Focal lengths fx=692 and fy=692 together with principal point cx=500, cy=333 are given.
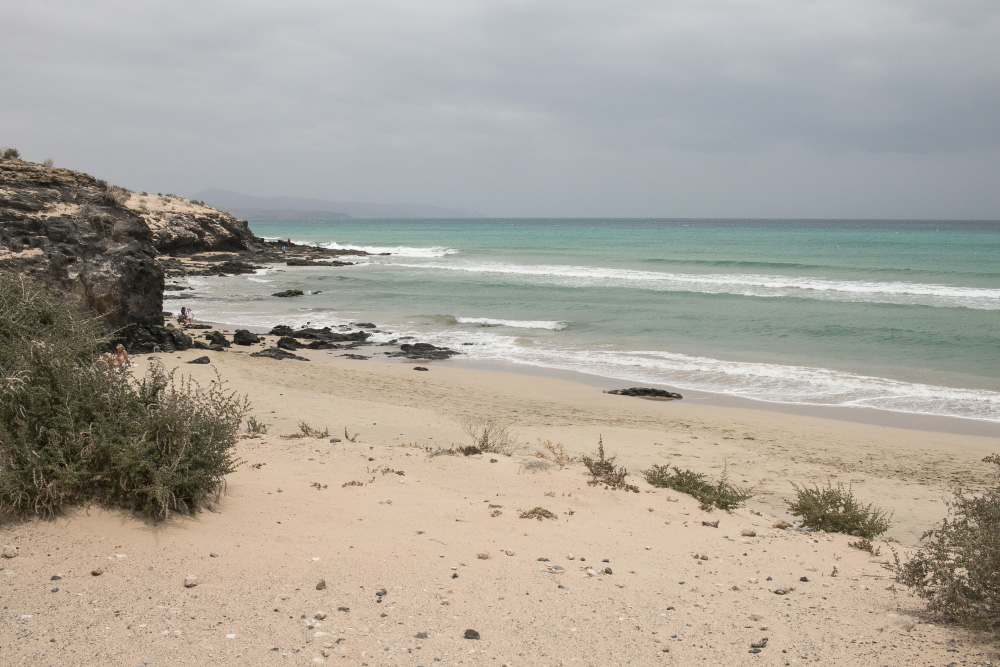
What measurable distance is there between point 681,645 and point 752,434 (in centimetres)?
737

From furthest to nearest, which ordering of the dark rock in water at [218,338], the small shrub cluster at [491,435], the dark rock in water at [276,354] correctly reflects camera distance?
the dark rock in water at [218,338]
the dark rock in water at [276,354]
the small shrub cluster at [491,435]

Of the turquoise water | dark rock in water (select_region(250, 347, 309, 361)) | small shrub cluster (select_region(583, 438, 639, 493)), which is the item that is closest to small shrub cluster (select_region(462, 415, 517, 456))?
small shrub cluster (select_region(583, 438, 639, 493))

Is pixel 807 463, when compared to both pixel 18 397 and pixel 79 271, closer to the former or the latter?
pixel 18 397

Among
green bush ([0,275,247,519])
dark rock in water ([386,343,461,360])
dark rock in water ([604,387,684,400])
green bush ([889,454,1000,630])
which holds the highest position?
green bush ([0,275,247,519])

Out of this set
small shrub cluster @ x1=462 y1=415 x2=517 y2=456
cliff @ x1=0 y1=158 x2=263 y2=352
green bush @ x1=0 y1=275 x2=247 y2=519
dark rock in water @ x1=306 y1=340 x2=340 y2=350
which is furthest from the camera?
dark rock in water @ x1=306 y1=340 x2=340 y2=350


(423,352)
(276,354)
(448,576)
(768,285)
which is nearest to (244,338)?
(276,354)

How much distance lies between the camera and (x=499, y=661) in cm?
361

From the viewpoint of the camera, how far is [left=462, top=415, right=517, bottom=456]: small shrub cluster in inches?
315

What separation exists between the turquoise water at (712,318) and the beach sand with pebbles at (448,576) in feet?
23.8

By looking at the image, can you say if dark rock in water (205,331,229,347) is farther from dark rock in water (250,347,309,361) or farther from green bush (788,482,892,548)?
green bush (788,482,892,548)

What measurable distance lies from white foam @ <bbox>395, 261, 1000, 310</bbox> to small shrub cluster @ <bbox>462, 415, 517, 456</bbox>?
2233 cm

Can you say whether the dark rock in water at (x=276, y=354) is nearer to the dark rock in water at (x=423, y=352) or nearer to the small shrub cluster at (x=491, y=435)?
the dark rock in water at (x=423, y=352)

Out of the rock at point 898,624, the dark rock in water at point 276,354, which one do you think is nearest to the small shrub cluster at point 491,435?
the rock at point 898,624

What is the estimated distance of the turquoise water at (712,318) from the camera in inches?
584
